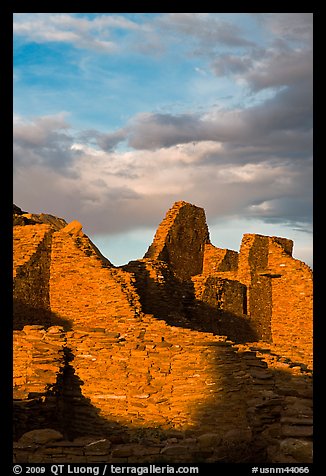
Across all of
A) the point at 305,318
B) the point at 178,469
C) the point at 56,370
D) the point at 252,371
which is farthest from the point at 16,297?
the point at 305,318

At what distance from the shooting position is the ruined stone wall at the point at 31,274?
18406 millimetres

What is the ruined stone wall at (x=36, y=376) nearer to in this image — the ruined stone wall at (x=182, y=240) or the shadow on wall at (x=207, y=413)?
the shadow on wall at (x=207, y=413)

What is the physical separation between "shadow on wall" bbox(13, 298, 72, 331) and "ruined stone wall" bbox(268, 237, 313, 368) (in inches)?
476

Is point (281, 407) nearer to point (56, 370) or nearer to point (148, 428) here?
point (148, 428)

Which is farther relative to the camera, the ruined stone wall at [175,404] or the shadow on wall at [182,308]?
the shadow on wall at [182,308]

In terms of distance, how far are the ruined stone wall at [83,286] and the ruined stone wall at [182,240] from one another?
7583mm

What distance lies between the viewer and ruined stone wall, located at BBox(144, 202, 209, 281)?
27.6 metres

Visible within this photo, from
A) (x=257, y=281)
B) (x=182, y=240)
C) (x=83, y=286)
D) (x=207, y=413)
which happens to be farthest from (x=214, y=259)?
(x=207, y=413)

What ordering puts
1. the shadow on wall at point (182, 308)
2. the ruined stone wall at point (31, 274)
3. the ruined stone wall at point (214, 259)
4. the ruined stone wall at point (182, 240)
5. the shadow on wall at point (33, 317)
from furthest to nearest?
the ruined stone wall at point (214, 259) → the ruined stone wall at point (182, 240) → the shadow on wall at point (182, 308) → the ruined stone wall at point (31, 274) → the shadow on wall at point (33, 317)

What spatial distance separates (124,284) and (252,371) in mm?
6453

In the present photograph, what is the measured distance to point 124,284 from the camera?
1884 centimetres

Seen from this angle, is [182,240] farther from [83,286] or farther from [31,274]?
[31,274]

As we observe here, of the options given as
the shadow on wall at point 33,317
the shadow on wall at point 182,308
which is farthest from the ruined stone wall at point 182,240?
the shadow on wall at point 33,317

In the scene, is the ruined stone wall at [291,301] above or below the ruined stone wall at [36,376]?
above
